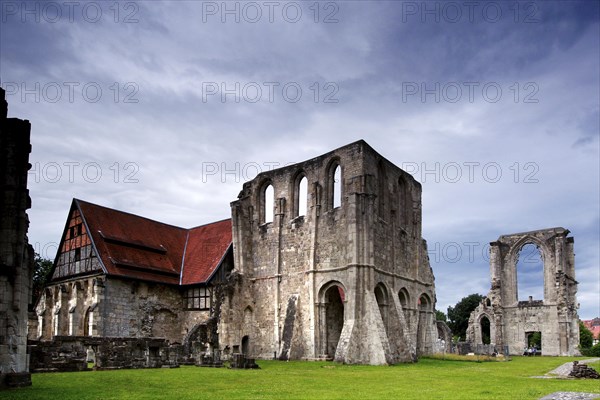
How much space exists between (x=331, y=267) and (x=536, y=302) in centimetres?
2897

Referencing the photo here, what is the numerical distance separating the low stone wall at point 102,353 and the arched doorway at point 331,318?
8.44 meters

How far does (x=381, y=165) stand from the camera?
35500 mm

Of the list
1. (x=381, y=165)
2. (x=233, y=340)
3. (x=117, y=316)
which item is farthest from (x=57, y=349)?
(x=381, y=165)

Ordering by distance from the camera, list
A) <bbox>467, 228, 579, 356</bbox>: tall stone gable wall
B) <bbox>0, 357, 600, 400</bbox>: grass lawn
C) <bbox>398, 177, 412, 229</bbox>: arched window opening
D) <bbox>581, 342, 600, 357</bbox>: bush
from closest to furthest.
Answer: <bbox>0, 357, 600, 400</bbox>: grass lawn → <bbox>398, 177, 412, 229</bbox>: arched window opening → <bbox>581, 342, 600, 357</bbox>: bush → <bbox>467, 228, 579, 356</bbox>: tall stone gable wall

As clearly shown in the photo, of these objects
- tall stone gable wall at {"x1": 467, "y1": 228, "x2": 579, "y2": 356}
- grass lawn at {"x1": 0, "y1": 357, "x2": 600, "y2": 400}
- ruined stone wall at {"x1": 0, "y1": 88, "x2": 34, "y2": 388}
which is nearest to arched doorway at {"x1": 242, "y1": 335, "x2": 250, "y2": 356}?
A: grass lawn at {"x1": 0, "y1": 357, "x2": 600, "y2": 400}

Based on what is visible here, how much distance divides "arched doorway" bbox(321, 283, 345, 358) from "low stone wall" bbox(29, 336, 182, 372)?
844cm

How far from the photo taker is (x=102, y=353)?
24500 mm

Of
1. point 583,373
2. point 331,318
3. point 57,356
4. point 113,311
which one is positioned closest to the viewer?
point 583,373

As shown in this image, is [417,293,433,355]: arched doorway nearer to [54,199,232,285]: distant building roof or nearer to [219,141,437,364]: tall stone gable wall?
[219,141,437,364]: tall stone gable wall

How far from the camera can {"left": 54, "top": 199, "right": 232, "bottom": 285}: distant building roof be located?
35.4 metres

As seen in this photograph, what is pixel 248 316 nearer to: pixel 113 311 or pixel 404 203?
pixel 113 311

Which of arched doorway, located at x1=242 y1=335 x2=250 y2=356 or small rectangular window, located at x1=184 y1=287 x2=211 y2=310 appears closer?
arched doorway, located at x1=242 y1=335 x2=250 y2=356

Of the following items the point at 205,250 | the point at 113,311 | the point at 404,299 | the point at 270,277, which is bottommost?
the point at 113,311

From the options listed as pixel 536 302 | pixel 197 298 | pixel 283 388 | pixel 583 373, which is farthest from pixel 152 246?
pixel 536 302
